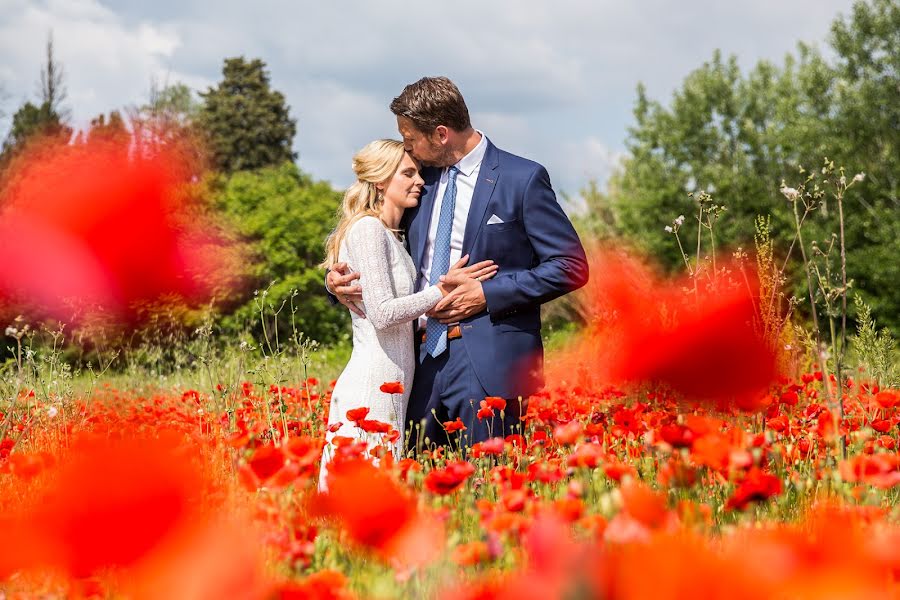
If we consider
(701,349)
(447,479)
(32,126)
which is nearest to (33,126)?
(32,126)

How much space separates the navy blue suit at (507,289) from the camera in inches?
138

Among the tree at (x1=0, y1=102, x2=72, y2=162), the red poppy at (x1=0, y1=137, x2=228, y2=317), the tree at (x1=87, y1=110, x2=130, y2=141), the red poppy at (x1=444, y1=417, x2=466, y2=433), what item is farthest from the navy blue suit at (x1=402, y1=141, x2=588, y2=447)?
the tree at (x1=0, y1=102, x2=72, y2=162)

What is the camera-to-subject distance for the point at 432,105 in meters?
3.58

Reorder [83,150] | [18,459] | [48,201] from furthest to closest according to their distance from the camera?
[83,150]
[48,201]
[18,459]

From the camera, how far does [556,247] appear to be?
141 inches

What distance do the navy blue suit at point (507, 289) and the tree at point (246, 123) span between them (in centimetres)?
A: 3056

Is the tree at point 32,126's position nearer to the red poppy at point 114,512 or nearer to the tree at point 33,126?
the tree at point 33,126

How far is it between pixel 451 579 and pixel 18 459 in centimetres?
127

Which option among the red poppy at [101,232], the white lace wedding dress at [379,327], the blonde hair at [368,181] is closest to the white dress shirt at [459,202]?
the white lace wedding dress at [379,327]

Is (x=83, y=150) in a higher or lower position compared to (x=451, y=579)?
higher

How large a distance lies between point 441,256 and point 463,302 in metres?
0.29

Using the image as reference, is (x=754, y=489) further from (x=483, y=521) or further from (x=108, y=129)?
(x=108, y=129)

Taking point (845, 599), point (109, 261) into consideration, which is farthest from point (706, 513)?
point (109, 261)

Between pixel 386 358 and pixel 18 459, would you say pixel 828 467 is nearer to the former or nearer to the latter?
pixel 386 358
